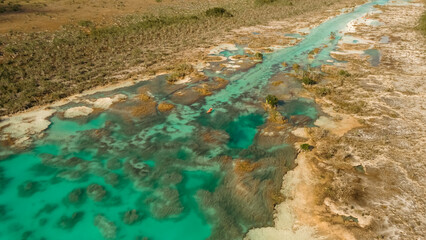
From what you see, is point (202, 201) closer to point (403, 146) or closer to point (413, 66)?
point (403, 146)

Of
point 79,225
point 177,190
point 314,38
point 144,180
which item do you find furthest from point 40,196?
point 314,38

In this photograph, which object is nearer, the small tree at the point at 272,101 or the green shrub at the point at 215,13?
the small tree at the point at 272,101

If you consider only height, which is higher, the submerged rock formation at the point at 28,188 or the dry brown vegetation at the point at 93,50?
the dry brown vegetation at the point at 93,50

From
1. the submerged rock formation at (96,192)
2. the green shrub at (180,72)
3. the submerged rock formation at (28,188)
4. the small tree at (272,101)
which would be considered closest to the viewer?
the submerged rock formation at (96,192)

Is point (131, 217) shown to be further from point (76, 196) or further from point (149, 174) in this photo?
point (76, 196)

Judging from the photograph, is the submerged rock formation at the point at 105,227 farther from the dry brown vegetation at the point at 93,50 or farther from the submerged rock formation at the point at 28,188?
the dry brown vegetation at the point at 93,50

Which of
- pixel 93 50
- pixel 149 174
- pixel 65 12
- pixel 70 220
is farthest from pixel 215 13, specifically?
pixel 70 220

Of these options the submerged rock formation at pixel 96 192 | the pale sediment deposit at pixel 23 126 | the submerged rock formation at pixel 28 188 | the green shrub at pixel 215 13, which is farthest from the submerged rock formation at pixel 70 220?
the green shrub at pixel 215 13
